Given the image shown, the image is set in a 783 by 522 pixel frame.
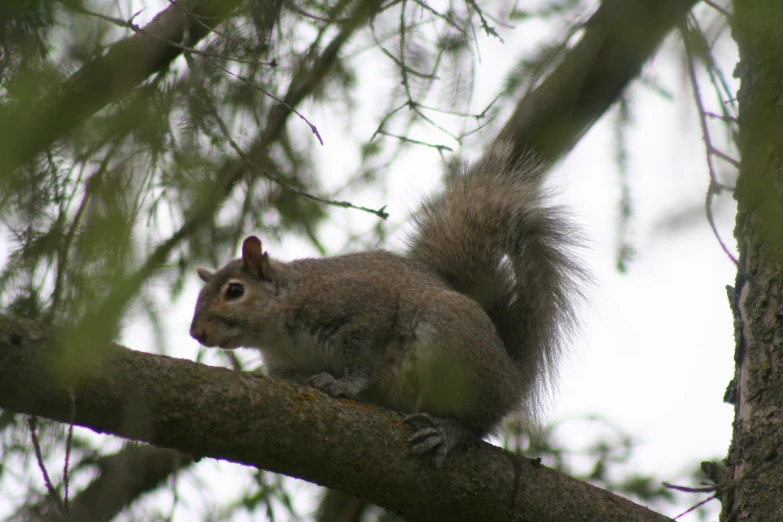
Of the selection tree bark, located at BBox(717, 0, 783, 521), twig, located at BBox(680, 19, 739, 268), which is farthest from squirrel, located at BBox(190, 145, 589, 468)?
twig, located at BBox(680, 19, 739, 268)

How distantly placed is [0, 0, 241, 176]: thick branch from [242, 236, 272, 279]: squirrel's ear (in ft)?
3.81

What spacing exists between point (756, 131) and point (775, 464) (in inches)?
54.3

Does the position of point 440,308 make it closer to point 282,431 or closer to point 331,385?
point 331,385

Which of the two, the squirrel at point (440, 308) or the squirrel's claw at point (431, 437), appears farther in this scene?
the squirrel at point (440, 308)

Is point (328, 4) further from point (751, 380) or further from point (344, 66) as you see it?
point (751, 380)

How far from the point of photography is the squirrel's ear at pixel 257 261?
2.94 m

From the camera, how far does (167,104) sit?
1.40 meters

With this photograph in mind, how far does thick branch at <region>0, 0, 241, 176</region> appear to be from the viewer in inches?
44.3

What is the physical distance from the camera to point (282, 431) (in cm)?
197

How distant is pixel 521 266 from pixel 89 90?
6.29ft

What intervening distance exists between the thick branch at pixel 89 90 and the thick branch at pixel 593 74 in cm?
63

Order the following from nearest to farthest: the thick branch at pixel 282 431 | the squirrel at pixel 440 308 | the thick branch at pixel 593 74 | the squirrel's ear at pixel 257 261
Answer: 1. the thick branch at pixel 593 74
2. the thick branch at pixel 282 431
3. the squirrel at pixel 440 308
4. the squirrel's ear at pixel 257 261

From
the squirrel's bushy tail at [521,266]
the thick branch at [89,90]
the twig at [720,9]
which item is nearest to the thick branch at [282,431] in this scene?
the thick branch at [89,90]

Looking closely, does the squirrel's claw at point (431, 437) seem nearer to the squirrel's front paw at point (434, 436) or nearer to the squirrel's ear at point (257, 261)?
the squirrel's front paw at point (434, 436)
